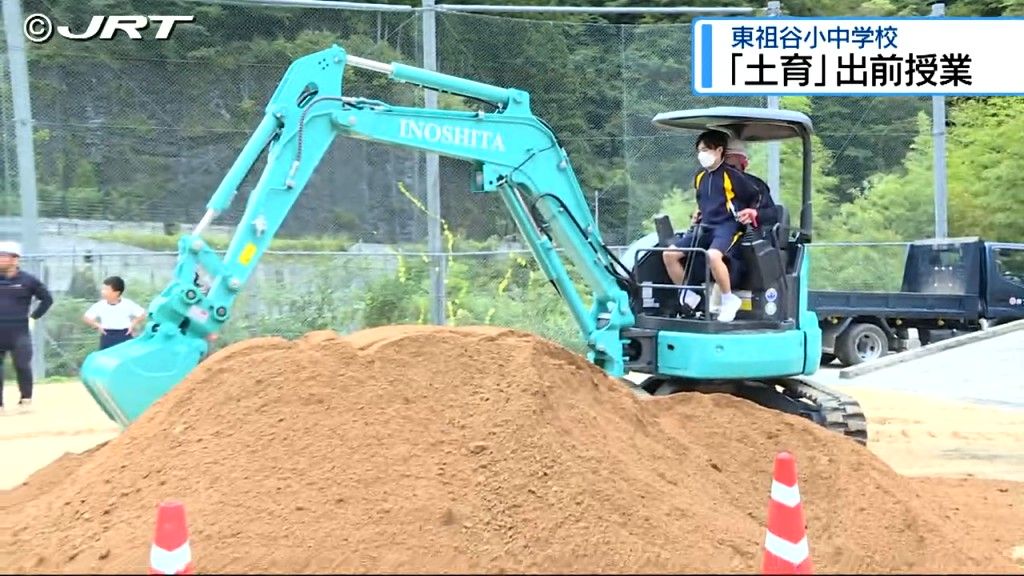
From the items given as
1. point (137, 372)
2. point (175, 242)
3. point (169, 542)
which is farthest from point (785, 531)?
point (175, 242)

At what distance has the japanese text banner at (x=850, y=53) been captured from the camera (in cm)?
1441

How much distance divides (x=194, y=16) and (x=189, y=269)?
25.2 feet

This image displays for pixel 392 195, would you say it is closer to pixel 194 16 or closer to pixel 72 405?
pixel 194 16

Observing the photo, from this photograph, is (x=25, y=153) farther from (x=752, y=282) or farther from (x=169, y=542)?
(x=169, y=542)

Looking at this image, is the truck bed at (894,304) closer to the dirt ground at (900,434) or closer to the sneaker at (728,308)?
the dirt ground at (900,434)

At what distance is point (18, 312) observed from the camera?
10.9 meters

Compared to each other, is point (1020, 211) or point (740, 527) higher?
point (1020, 211)

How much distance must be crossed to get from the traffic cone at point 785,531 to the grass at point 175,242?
8760 mm

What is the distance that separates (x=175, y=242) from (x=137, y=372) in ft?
22.7

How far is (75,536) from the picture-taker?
5016 mm

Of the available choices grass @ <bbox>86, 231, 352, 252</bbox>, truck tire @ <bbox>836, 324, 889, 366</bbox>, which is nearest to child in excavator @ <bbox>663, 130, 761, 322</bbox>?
grass @ <bbox>86, 231, 352, 252</bbox>

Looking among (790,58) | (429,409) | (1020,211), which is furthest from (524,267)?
(1020,211)

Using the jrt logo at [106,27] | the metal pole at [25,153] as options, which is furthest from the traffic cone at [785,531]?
the jrt logo at [106,27]

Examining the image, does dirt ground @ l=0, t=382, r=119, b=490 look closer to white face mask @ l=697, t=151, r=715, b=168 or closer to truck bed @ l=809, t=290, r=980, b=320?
white face mask @ l=697, t=151, r=715, b=168
